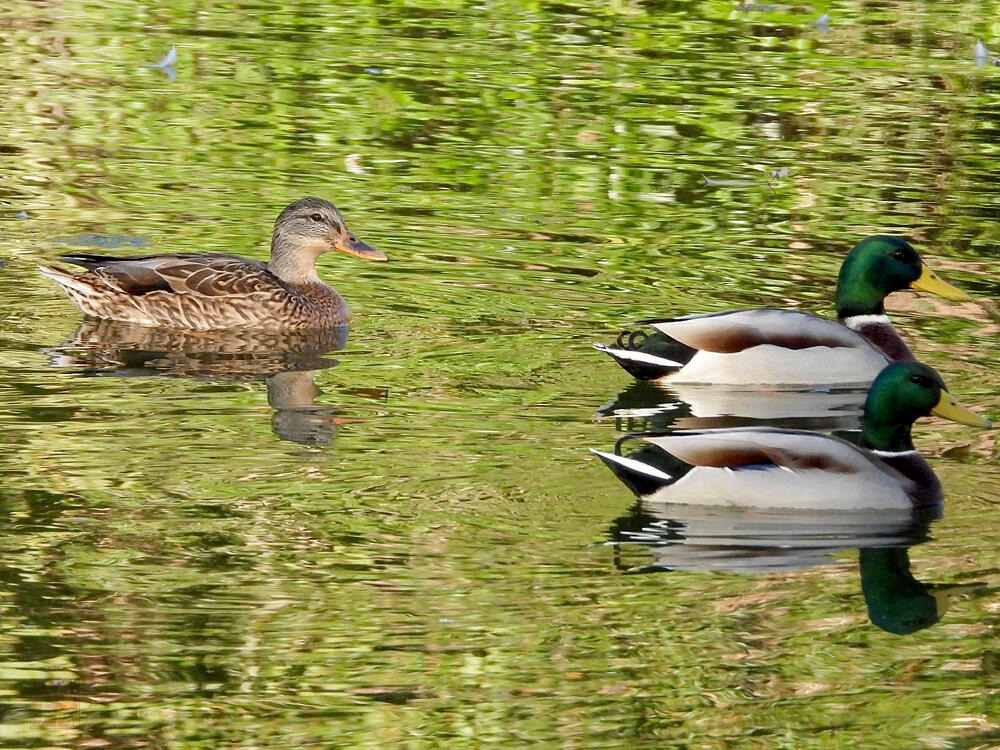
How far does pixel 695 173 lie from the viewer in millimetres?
15570

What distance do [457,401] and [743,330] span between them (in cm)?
183

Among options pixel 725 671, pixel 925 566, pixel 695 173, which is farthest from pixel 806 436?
pixel 695 173

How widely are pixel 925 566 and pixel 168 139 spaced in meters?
9.53

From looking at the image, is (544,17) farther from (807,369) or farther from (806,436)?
(806,436)

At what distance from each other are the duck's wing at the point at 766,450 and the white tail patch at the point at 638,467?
4.9 inches

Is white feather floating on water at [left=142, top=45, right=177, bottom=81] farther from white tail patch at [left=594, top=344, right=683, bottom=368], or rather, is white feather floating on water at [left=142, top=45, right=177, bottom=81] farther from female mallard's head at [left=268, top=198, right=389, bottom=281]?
white tail patch at [left=594, top=344, right=683, bottom=368]

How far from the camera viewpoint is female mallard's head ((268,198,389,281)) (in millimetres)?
12312

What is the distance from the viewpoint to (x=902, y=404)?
906 cm

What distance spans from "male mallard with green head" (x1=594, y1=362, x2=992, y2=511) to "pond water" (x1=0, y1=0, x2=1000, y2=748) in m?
0.15

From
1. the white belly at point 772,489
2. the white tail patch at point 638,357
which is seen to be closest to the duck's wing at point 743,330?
the white tail patch at point 638,357

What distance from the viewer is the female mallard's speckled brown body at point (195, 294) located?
11766 mm

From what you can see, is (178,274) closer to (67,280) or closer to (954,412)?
(67,280)

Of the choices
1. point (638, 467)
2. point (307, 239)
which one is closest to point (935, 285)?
point (638, 467)

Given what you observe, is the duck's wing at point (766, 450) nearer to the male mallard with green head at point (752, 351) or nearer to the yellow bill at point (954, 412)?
the yellow bill at point (954, 412)
